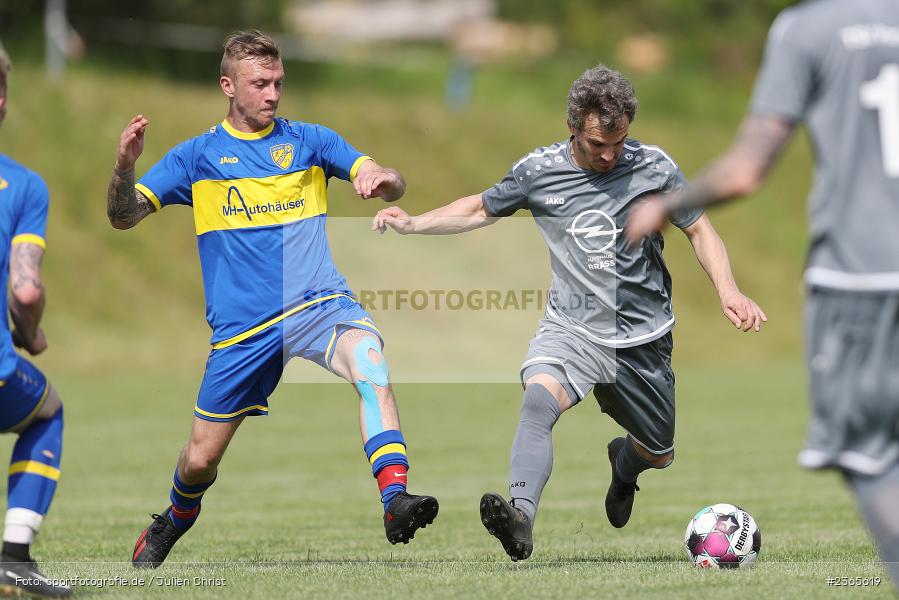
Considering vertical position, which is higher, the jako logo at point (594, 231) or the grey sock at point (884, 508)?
the grey sock at point (884, 508)

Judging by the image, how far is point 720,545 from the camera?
674cm

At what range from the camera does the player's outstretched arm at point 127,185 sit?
21.1 feet

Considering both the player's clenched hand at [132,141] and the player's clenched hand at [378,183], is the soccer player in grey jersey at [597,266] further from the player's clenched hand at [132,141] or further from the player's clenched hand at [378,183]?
the player's clenched hand at [132,141]

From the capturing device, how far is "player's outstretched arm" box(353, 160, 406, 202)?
6551 mm

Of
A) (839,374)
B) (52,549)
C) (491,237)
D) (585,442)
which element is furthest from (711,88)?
(839,374)

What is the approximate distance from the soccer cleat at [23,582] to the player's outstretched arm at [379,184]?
240cm

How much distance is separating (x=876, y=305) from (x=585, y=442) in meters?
11.7

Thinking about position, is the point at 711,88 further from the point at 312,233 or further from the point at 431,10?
the point at 312,233

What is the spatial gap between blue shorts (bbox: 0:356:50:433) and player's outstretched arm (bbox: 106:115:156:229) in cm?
142

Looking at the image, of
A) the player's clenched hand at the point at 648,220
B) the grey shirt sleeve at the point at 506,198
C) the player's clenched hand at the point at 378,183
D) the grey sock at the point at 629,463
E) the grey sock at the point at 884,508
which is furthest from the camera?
the grey sock at the point at 629,463

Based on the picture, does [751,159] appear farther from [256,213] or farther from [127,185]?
[127,185]

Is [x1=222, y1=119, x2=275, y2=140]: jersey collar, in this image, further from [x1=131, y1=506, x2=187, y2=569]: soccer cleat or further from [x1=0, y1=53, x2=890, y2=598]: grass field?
[x1=0, y1=53, x2=890, y2=598]: grass field

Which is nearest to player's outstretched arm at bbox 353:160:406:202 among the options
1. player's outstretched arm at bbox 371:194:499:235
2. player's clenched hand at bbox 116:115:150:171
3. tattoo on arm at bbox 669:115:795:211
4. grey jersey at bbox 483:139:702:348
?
player's outstretched arm at bbox 371:194:499:235

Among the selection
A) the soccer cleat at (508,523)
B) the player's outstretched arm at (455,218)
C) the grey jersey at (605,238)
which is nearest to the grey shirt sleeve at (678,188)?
the grey jersey at (605,238)
